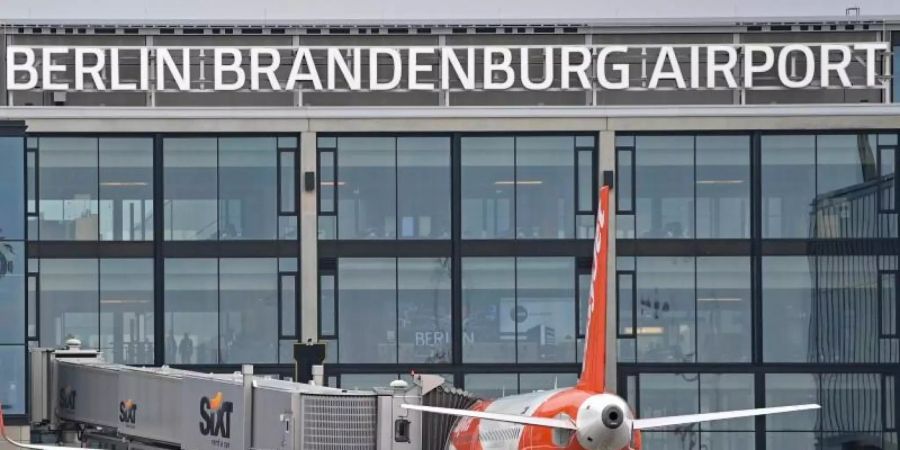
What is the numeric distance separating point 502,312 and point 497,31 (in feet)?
43.5

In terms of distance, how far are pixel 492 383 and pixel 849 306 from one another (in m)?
14.8

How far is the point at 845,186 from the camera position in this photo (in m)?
87.0

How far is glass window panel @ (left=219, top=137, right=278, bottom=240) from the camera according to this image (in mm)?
87188

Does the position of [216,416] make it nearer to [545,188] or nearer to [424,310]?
[424,310]

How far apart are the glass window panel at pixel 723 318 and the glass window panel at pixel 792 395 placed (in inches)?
60.8

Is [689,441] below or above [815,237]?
below

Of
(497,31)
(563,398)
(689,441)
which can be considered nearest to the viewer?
(563,398)

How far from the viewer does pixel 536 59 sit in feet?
302

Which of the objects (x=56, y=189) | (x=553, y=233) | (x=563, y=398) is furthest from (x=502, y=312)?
(x=563, y=398)

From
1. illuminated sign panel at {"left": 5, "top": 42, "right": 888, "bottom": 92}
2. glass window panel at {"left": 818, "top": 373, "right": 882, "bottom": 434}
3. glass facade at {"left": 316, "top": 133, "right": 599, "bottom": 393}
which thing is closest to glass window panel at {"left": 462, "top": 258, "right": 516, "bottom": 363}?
glass facade at {"left": 316, "top": 133, "right": 599, "bottom": 393}

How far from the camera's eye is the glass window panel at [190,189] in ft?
286

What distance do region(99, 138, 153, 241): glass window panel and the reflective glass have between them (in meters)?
15.3

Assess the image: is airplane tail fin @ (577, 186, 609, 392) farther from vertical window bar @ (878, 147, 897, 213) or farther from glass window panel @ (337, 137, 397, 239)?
vertical window bar @ (878, 147, 897, 213)

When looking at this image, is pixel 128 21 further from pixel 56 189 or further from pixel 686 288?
pixel 686 288
